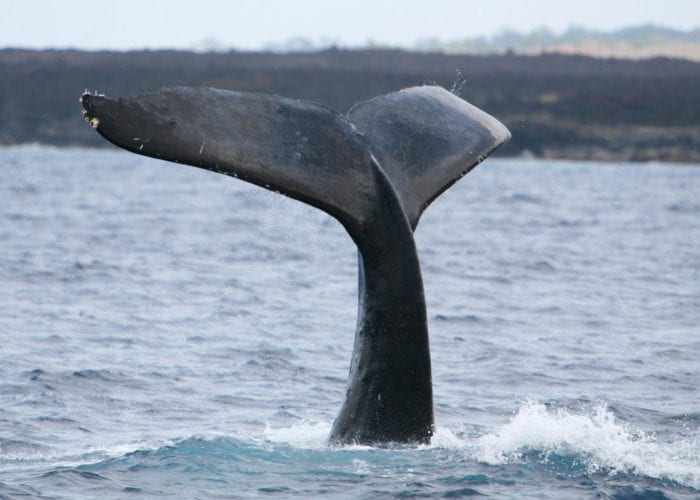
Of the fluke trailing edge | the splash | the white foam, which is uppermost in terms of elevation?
the fluke trailing edge

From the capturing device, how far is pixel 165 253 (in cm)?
2145

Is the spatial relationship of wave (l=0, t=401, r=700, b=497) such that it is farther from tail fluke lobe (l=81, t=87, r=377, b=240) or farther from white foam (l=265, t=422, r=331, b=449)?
tail fluke lobe (l=81, t=87, r=377, b=240)

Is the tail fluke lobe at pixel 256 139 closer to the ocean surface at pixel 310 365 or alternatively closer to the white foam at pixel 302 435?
the ocean surface at pixel 310 365

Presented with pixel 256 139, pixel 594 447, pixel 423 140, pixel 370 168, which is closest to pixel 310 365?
pixel 594 447

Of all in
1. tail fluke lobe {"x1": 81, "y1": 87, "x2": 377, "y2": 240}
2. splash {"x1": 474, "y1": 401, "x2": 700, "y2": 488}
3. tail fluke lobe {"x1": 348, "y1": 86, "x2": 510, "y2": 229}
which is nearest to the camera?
tail fluke lobe {"x1": 81, "y1": 87, "x2": 377, "y2": 240}

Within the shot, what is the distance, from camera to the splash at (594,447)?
7812mm

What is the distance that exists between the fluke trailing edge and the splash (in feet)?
3.25

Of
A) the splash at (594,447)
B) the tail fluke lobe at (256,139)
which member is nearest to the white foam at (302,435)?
the splash at (594,447)

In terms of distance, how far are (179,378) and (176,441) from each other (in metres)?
2.47

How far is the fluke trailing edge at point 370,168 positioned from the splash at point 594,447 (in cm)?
99

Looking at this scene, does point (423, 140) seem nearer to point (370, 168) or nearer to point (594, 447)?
point (370, 168)

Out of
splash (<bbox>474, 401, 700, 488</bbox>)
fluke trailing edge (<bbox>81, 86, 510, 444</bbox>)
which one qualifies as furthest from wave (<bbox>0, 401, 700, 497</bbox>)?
fluke trailing edge (<bbox>81, 86, 510, 444</bbox>)

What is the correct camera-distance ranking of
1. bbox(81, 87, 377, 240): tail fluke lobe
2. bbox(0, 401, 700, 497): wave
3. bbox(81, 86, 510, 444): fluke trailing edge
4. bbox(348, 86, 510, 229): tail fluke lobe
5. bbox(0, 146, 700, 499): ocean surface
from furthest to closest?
bbox(0, 146, 700, 499): ocean surface < bbox(0, 401, 700, 497): wave < bbox(348, 86, 510, 229): tail fluke lobe < bbox(81, 86, 510, 444): fluke trailing edge < bbox(81, 87, 377, 240): tail fluke lobe

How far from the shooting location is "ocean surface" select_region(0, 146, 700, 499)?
771cm
